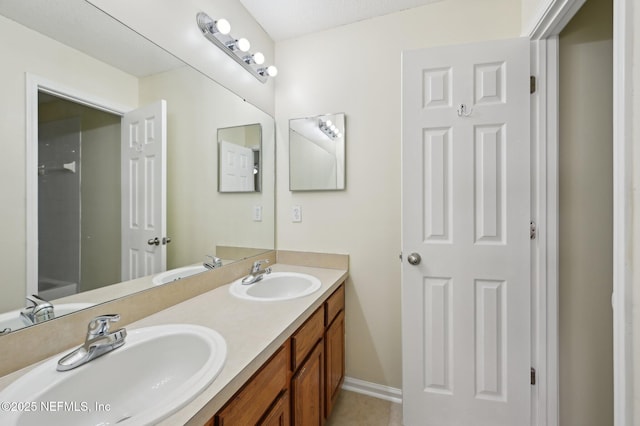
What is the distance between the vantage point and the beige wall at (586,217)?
4.06 ft

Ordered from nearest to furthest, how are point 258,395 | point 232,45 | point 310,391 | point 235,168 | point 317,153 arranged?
point 258,395 → point 310,391 → point 232,45 → point 235,168 → point 317,153

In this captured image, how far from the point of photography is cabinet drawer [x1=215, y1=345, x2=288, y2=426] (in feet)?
2.22

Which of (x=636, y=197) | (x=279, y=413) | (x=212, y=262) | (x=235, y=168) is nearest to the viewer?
(x=636, y=197)

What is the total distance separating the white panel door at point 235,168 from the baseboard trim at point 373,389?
149cm

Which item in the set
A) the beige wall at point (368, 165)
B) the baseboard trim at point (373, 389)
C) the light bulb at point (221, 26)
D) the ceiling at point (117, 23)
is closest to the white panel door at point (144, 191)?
the ceiling at point (117, 23)

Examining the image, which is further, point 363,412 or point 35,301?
point 363,412

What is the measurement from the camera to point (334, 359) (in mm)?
1527

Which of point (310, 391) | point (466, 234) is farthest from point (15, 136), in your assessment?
point (466, 234)

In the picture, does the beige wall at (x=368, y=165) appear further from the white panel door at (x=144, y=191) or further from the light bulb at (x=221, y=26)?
the white panel door at (x=144, y=191)

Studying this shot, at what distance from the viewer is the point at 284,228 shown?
1.98 meters

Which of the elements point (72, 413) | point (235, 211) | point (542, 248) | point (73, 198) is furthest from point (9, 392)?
point (542, 248)

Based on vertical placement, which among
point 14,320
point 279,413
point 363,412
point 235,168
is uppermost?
point 235,168

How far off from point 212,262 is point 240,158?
0.67 meters

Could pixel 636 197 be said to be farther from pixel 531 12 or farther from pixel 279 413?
pixel 279 413
